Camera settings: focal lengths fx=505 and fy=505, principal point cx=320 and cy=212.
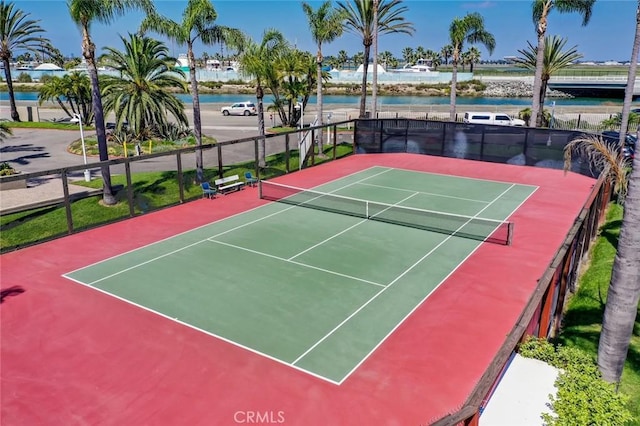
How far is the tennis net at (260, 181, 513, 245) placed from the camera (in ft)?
55.6

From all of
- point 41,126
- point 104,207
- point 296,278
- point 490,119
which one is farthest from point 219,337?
point 41,126

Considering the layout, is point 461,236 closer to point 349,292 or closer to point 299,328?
point 349,292

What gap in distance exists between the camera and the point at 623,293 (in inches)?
317

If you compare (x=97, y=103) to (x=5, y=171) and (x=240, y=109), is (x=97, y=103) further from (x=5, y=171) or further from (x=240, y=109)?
(x=240, y=109)

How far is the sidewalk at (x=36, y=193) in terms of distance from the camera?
20.7 metres

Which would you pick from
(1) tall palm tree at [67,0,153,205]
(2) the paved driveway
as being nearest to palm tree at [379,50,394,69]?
(2) the paved driveway

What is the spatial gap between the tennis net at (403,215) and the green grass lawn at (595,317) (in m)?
2.73

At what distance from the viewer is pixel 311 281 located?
13398mm

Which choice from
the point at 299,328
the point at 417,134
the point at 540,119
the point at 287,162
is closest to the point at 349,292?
the point at 299,328

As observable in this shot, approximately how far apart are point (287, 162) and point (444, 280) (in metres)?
14.3

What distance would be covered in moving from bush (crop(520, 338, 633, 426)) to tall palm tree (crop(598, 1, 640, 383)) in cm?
84

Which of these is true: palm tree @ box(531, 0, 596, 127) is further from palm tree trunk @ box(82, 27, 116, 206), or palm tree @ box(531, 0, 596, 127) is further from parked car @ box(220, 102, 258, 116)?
parked car @ box(220, 102, 258, 116)

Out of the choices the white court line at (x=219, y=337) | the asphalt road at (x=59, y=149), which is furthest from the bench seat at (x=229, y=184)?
the white court line at (x=219, y=337)

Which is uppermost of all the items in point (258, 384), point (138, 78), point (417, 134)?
point (138, 78)
